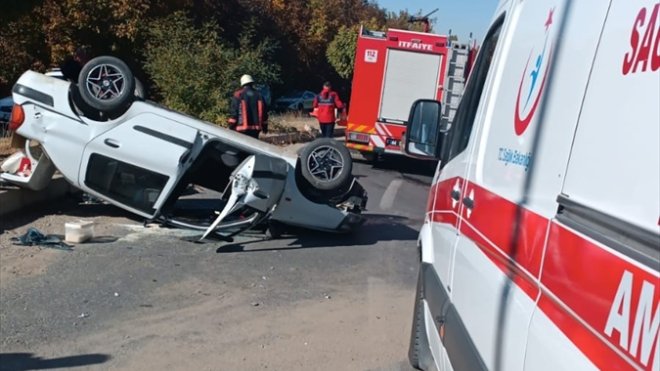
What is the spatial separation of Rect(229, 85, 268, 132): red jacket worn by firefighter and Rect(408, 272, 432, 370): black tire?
747 cm

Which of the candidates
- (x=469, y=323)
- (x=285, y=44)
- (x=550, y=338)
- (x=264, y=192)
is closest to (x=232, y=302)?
(x=264, y=192)

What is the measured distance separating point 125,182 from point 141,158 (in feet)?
1.35

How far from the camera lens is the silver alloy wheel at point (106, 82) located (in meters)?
8.16

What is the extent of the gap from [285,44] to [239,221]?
34967 mm

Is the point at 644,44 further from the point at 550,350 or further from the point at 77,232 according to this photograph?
the point at 77,232

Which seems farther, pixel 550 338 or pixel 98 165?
pixel 98 165

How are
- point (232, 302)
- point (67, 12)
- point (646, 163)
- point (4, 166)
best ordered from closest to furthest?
point (646, 163) < point (232, 302) < point (4, 166) < point (67, 12)

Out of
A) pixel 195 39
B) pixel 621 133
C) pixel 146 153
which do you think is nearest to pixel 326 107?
pixel 195 39

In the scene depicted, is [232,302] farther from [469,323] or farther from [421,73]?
[421,73]

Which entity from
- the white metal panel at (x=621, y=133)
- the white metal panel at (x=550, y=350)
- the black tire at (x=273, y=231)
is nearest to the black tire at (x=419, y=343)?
the white metal panel at (x=550, y=350)

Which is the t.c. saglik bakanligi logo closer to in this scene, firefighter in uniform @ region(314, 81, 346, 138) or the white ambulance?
the white ambulance

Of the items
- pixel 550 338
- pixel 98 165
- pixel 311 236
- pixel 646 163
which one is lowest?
pixel 311 236

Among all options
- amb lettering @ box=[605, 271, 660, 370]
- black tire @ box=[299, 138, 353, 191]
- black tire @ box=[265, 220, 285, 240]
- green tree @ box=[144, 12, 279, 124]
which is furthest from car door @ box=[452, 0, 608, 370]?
green tree @ box=[144, 12, 279, 124]

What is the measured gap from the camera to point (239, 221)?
815 cm
